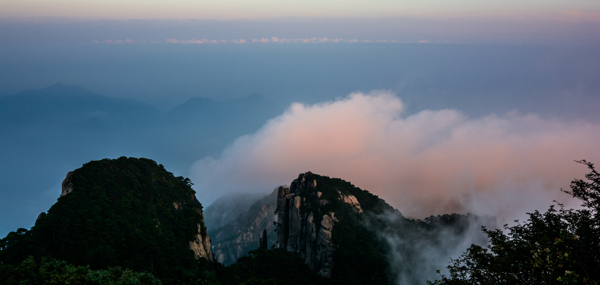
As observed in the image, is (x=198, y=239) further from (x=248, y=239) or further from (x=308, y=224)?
(x=248, y=239)

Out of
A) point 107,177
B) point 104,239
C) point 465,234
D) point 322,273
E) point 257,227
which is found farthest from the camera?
point 257,227

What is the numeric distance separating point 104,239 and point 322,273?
150 ft

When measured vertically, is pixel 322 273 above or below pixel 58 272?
above

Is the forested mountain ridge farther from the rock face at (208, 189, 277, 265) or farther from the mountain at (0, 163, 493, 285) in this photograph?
the rock face at (208, 189, 277, 265)

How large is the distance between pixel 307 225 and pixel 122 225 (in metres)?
44.2

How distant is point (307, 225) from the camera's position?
3452 inches

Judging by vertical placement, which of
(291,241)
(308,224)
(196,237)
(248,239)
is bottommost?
(196,237)

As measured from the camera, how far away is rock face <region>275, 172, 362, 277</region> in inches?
3243

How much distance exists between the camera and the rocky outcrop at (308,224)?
8244cm

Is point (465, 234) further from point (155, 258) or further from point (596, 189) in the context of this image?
point (155, 258)

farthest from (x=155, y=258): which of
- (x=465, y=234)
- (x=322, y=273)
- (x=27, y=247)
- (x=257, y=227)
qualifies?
(x=257, y=227)

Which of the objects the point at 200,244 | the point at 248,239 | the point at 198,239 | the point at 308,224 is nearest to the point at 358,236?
the point at 308,224

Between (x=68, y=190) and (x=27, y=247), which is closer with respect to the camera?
(x=27, y=247)

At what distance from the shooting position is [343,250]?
80.7m
